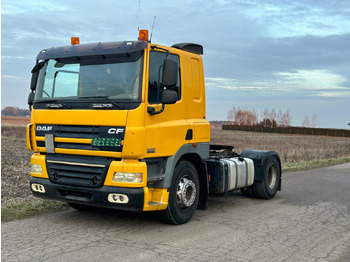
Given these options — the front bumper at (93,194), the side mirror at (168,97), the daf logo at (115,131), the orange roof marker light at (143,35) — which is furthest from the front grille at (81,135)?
the orange roof marker light at (143,35)

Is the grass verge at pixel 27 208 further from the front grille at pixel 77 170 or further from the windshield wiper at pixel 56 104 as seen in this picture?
the windshield wiper at pixel 56 104

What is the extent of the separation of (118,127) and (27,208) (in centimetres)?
275

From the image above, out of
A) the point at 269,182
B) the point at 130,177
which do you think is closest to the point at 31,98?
the point at 130,177

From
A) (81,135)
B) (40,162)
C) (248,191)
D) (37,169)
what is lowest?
(248,191)

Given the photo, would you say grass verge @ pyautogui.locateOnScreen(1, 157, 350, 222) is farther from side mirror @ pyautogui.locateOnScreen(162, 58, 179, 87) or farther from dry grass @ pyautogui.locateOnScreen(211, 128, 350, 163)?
dry grass @ pyautogui.locateOnScreen(211, 128, 350, 163)

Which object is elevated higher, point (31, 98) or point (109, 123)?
point (31, 98)

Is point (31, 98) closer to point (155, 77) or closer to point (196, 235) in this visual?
point (155, 77)

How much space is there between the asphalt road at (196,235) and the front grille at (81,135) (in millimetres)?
1252

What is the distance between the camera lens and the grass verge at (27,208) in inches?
276

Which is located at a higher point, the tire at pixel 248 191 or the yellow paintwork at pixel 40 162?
the yellow paintwork at pixel 40 162

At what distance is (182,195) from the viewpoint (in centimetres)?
684

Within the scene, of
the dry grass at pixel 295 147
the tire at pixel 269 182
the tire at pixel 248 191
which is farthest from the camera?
the dry grass at pixel 295 147

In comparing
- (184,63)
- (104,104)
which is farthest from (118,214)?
(184,63)

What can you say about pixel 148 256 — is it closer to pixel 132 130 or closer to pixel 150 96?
pixel 132 130
